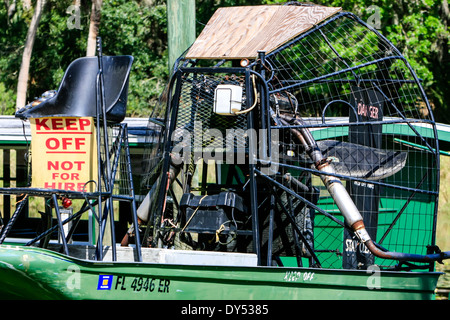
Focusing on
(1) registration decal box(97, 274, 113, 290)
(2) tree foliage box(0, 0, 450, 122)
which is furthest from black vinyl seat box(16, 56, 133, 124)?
(2) tree foliage box(0, 0, 450, 122)

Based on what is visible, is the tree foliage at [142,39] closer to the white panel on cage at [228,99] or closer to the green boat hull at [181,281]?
the white panel on cage at [228,99]

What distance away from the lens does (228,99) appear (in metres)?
5.81

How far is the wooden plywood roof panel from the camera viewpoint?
6352mm

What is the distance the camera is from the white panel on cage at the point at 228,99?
581 centimetres

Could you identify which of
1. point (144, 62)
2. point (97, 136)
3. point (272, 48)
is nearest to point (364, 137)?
point (272, 48)

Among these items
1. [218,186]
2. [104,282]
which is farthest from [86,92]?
[218,186]

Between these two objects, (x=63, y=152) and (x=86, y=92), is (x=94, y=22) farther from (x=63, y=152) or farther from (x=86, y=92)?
(x=63, y=152)

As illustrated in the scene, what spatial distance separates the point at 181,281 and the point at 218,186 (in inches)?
79.6

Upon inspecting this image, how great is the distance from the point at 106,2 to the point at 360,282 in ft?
51.3

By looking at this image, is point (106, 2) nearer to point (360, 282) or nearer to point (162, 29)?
point (162, 29)

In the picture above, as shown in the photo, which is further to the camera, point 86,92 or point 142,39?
point 142,39

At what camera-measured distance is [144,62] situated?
64.5 feet

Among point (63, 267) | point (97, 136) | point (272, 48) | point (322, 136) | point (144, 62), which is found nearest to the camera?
point (63, 267)

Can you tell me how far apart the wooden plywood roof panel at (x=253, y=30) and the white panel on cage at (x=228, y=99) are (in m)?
0.51
